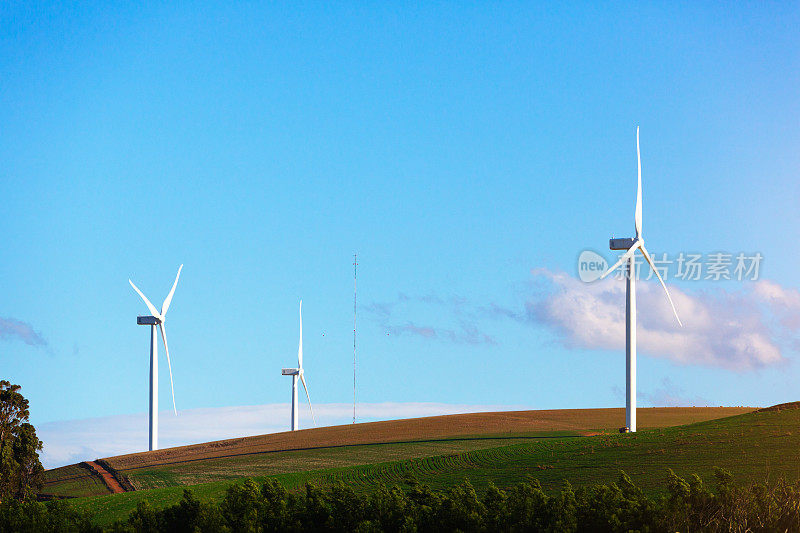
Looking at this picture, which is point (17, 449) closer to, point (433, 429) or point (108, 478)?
point (108, 478)

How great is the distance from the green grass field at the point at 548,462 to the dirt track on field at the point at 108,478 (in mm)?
2244

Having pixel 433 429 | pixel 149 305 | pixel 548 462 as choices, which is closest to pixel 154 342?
pixel 149 305

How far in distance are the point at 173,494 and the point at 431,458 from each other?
21214 millimetres

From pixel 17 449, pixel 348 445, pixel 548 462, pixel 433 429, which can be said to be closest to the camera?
pixel 548 462

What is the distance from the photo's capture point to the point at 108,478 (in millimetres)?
80812

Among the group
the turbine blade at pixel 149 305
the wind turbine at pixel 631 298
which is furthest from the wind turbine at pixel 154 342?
the wind turbine at pixel 631 298

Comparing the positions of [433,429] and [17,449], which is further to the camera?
[433,429]

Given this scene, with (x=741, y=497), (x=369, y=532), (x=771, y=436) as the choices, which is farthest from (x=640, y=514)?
(x=771, y=436)

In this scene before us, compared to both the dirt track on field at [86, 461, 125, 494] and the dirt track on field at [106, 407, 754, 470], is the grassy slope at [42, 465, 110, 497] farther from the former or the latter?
the dirt track on field at [106, 407, 754, 470]

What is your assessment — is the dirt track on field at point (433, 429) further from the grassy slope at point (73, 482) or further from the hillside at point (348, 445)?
the grassy slope at point (73, 482)

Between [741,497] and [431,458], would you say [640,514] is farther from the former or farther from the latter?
[431,458]

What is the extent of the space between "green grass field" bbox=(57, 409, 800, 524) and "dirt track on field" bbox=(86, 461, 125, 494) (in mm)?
2244

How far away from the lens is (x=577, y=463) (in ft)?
194

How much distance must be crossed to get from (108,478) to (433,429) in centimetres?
3727
